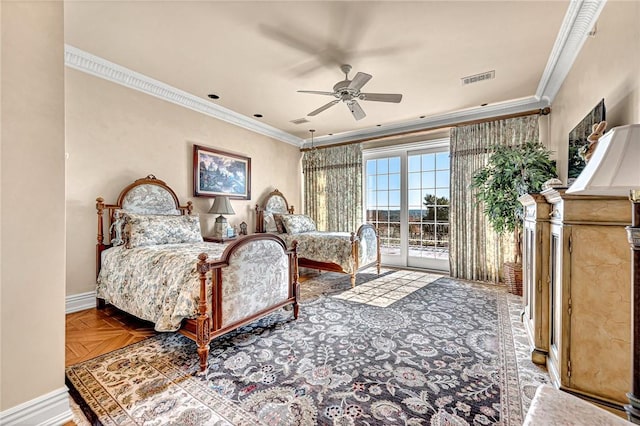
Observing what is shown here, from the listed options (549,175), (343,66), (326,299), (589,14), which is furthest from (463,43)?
(326,299)

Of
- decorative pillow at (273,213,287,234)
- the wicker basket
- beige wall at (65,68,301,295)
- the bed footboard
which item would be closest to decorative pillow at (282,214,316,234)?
decorative pillow at (273,213,287,234)

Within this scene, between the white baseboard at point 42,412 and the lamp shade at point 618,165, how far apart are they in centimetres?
256

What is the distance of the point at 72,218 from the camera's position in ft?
10.5

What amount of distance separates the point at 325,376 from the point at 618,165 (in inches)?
74.2

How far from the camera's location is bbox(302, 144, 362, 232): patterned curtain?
600cm

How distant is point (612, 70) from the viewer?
6.77 ft

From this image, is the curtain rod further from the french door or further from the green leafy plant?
the green leafy plant

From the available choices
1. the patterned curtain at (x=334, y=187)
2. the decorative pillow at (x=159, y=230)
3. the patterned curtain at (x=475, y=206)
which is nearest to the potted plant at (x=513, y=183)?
the patterned curtain at (x=475, y=206)

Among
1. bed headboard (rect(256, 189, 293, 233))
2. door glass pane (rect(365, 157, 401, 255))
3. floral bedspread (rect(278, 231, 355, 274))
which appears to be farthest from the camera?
door glass pane (rect(365, 157, 401, 255))

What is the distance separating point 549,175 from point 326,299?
123 inches

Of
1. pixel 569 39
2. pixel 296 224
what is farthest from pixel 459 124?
pixel 296 224

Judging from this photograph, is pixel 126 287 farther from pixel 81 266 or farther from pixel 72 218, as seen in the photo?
pixel 72 218

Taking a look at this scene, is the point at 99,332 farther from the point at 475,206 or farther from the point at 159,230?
the point at 475,206

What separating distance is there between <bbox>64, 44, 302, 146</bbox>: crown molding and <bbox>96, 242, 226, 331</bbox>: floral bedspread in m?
2.07
